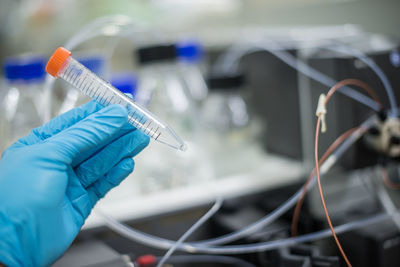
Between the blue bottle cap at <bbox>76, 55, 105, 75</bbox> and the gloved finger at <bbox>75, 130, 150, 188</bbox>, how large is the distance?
378 mm

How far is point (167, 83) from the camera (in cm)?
136

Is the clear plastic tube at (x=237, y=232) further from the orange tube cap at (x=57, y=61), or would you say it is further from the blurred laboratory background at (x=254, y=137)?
the orange tube cap at (x=57, y=61)

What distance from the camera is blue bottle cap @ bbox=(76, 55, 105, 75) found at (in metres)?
1.04

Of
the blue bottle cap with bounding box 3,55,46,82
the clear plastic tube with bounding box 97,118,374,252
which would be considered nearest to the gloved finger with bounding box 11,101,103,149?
the clear plastic tube with bounding box 97,118,374,252

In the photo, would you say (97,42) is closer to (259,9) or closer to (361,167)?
(259,9)

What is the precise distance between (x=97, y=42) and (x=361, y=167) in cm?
127

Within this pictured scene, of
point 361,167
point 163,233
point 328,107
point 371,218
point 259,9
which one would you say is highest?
point 259,9

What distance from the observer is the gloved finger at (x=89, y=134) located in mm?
647

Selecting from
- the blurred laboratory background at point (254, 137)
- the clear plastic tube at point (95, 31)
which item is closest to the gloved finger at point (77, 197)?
the blurred laboratory background at point (254, 137)

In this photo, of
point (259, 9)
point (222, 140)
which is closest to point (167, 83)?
point (222, 140)

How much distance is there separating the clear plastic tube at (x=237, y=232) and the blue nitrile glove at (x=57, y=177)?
7.5 inches

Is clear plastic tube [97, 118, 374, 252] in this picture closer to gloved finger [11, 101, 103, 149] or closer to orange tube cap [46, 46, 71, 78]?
gloved finger [11, 101, 103, 149]

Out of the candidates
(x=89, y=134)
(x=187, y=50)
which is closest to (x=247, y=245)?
(x=89, y=134)

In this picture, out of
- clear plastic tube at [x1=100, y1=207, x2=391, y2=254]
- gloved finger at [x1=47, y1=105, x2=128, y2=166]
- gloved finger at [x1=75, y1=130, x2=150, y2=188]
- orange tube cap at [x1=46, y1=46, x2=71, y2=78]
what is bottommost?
clear plastic tube at [x1=100, y1=207, x2=391, y2=254]
